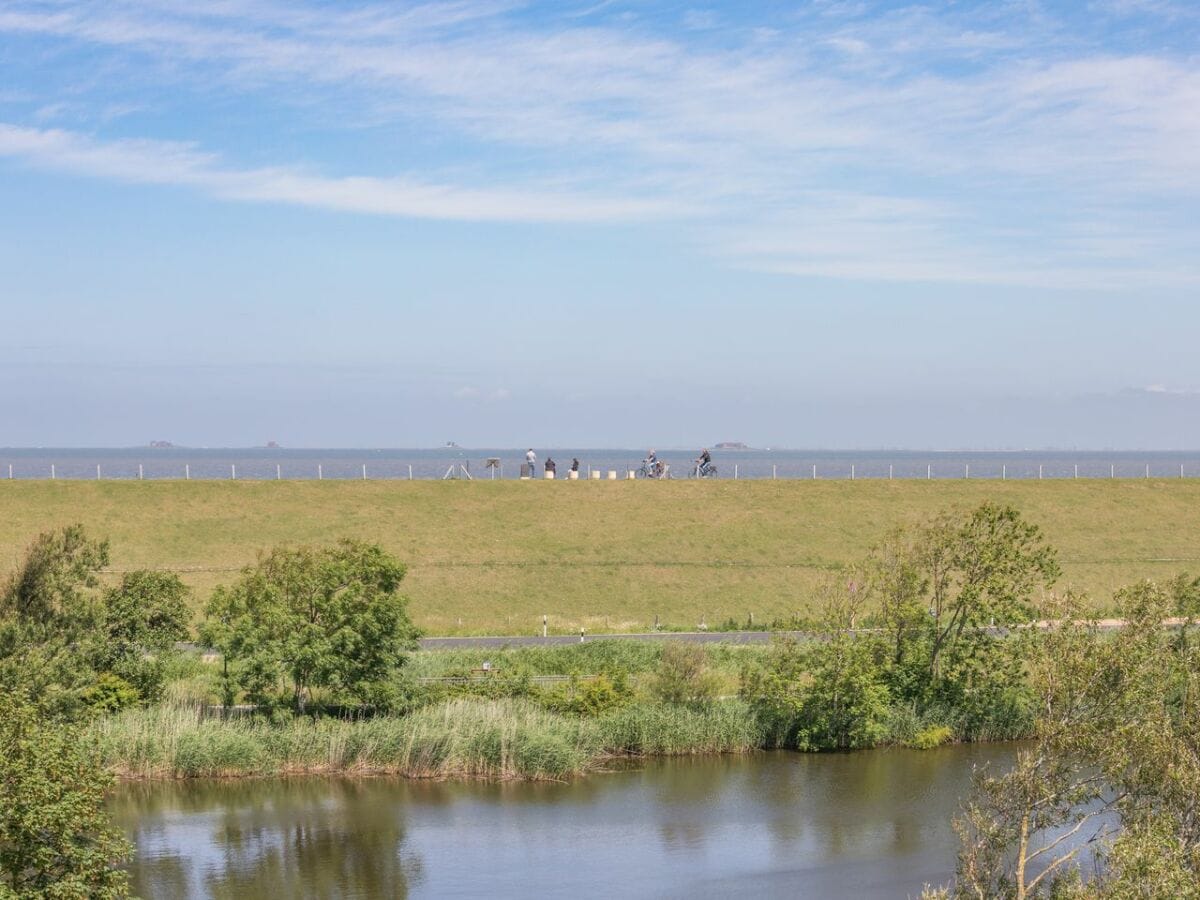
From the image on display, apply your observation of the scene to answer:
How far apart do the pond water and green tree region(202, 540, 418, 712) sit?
3.09 meters

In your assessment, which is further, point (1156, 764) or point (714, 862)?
point (714, 862)

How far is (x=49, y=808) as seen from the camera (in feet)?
58.1

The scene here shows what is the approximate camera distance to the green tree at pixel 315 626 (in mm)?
38528

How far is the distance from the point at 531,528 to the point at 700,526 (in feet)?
30.1

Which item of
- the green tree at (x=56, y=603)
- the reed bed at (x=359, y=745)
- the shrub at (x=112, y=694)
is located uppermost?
the green tree at (x=56, y=603)

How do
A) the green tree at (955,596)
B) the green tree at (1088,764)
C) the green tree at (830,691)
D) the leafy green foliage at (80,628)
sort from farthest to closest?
the green tree at (955,596) < the green tree at (830,691) < the leafy green foliage at (80,628) < the green tree at (1088,764)

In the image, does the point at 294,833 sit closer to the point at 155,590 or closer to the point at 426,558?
the point at 155,590

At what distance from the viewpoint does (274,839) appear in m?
31.8

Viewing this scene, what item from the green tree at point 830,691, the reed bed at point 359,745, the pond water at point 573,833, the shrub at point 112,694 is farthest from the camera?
the green tree at point 830,691

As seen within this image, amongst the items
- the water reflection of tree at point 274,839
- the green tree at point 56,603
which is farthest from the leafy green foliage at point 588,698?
the green tree at point 56,603

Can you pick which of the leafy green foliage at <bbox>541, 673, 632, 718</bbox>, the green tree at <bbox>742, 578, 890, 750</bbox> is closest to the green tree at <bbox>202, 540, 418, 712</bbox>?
the leafy green foliage at <bbox>541, 673, 632, 718</bbox>

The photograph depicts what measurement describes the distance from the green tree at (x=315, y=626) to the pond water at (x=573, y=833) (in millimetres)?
3094

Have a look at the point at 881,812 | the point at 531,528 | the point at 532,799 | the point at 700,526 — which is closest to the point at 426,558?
the point at 531,528

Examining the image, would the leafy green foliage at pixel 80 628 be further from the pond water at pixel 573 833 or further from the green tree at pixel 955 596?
the green tree at pixel 955 596
